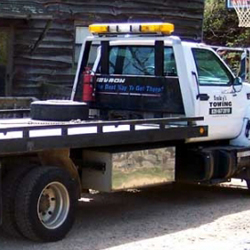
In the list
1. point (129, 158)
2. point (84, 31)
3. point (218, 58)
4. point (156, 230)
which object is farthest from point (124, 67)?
point (84, 31)

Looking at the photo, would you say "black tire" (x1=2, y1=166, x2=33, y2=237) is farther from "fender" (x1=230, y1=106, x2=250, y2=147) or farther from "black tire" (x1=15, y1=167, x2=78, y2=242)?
"fender" (x1=230, y1=106, x2=250, y2=147)

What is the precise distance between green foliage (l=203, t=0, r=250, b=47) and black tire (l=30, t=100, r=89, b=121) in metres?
23.7

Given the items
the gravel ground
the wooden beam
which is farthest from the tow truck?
the wooden beam

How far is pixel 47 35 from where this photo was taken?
55.4ft

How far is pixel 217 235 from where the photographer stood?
793 centimetres

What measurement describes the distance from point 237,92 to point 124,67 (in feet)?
5.33

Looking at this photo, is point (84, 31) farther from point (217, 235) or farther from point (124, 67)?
point (217, 235)

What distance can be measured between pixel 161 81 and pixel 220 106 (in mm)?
922

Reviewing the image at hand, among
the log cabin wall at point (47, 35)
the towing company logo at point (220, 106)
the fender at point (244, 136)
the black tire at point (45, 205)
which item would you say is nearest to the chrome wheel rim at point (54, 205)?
the black tire at point (45, 205)

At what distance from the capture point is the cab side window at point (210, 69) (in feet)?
31.3

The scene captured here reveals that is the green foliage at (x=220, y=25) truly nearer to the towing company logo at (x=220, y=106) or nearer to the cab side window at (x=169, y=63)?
the towing company logo at (x=220, y=106)

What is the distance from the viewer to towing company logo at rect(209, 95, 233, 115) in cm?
956

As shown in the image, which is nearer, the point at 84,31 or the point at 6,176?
the point at 6,176

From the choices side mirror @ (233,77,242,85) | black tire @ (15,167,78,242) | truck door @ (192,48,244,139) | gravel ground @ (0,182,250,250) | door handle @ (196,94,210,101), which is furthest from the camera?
side mirror @ (233,77,242,85)
